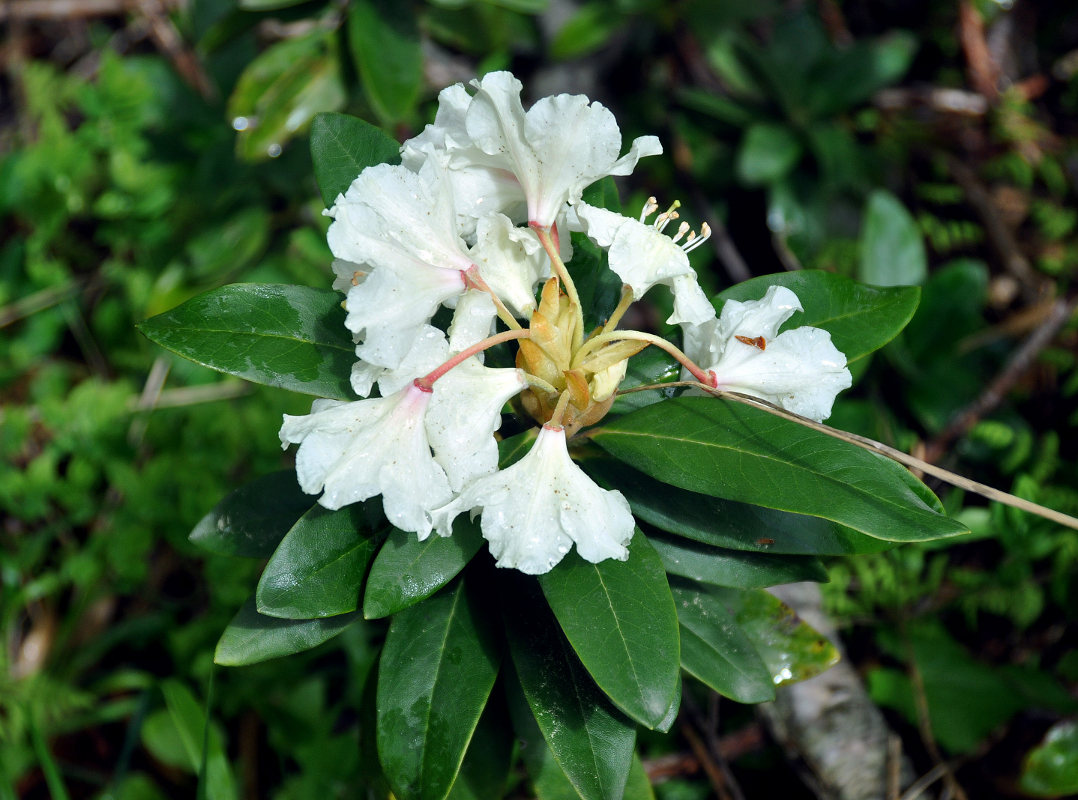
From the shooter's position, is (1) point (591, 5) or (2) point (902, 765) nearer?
(2) point (902, 765)

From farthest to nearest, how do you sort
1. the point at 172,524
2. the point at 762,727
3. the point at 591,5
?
the point at 591,5
the point at 172,524
the point at 762,727

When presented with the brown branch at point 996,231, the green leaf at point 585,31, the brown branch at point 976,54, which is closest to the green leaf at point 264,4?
the green leaf at point 585,31

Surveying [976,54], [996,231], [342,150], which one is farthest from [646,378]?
[976,54]

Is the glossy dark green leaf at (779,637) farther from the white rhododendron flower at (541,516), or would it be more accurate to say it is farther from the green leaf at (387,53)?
the green leaf at (387,53)

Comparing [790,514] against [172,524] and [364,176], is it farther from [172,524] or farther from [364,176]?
[172,524]

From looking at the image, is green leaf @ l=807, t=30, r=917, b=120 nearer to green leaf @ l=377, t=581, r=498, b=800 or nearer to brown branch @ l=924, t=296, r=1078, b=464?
brown branch @ l=924, t=296, r=1078, b=464

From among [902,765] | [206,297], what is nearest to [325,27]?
[206,297]
